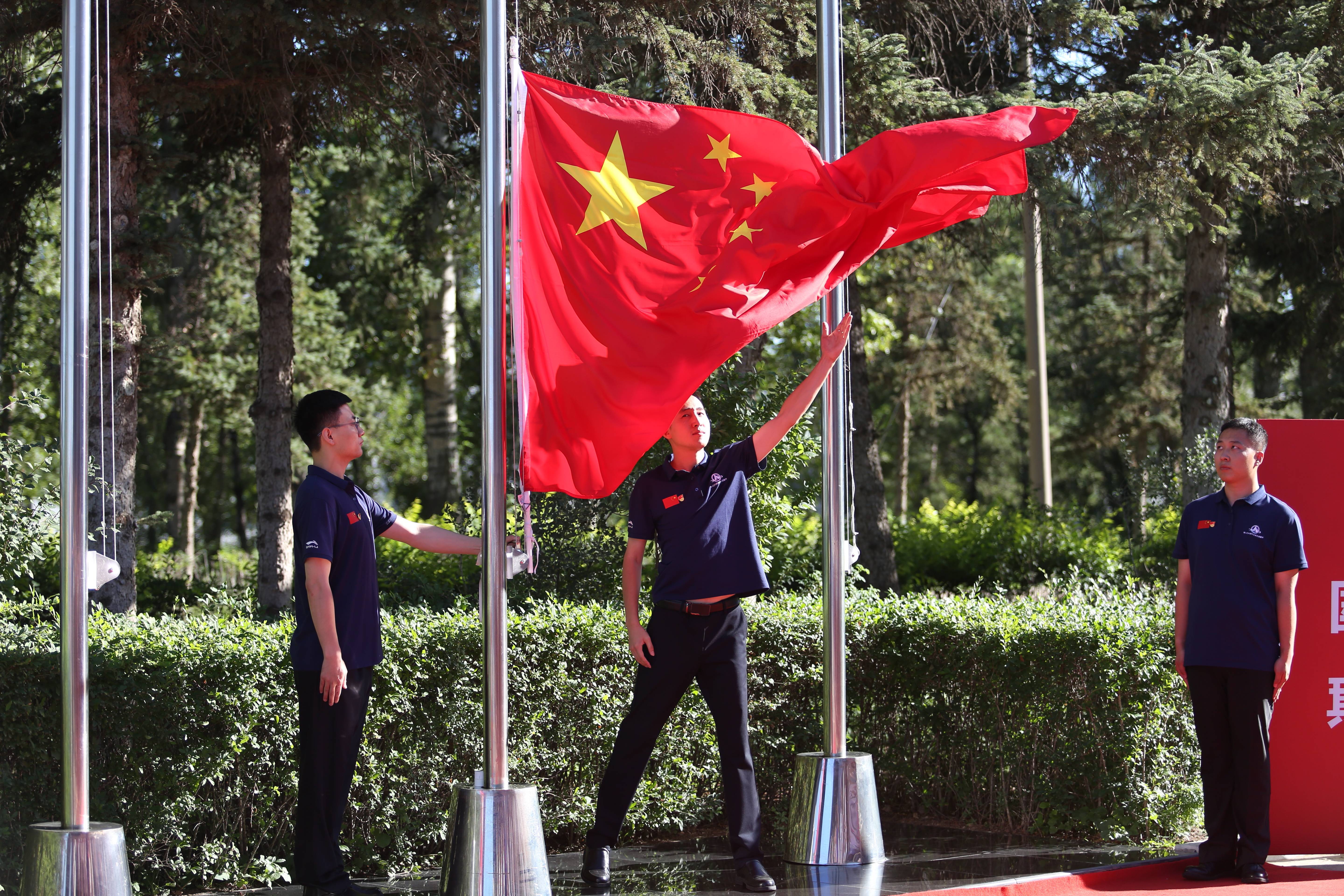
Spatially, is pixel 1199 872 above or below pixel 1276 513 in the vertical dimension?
below

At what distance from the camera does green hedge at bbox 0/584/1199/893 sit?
6.21m

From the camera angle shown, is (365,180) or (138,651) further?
(365,180)

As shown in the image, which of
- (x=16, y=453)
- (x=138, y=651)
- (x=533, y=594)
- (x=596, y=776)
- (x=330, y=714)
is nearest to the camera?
(x=330, y=714)

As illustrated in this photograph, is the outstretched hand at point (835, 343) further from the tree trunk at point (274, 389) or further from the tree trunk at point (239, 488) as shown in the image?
the tree trunk at point (239, 488)

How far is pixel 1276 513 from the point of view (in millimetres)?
6398

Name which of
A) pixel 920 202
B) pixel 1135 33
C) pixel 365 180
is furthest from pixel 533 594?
pixel 365 180

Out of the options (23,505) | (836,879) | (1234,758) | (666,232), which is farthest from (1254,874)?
(23,505)

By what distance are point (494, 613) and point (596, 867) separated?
161cm

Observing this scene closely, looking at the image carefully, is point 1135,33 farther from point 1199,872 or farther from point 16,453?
point 16,453

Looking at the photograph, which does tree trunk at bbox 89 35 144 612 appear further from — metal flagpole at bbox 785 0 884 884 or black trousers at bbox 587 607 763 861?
metal flagpole at bbox 785 0 884 884

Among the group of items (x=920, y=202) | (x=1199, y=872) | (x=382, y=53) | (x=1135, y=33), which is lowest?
(x=1199, y=872)

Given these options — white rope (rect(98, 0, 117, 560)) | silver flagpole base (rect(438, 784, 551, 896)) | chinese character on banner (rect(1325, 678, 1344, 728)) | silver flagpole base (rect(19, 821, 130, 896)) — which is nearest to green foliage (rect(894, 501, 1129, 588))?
chinese character on banner (rect(1325, 678, 1344, 728))

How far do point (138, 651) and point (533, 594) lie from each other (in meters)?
3.80

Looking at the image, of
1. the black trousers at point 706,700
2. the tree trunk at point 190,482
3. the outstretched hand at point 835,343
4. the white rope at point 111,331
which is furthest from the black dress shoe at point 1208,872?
the tree trunk at point 190,482
